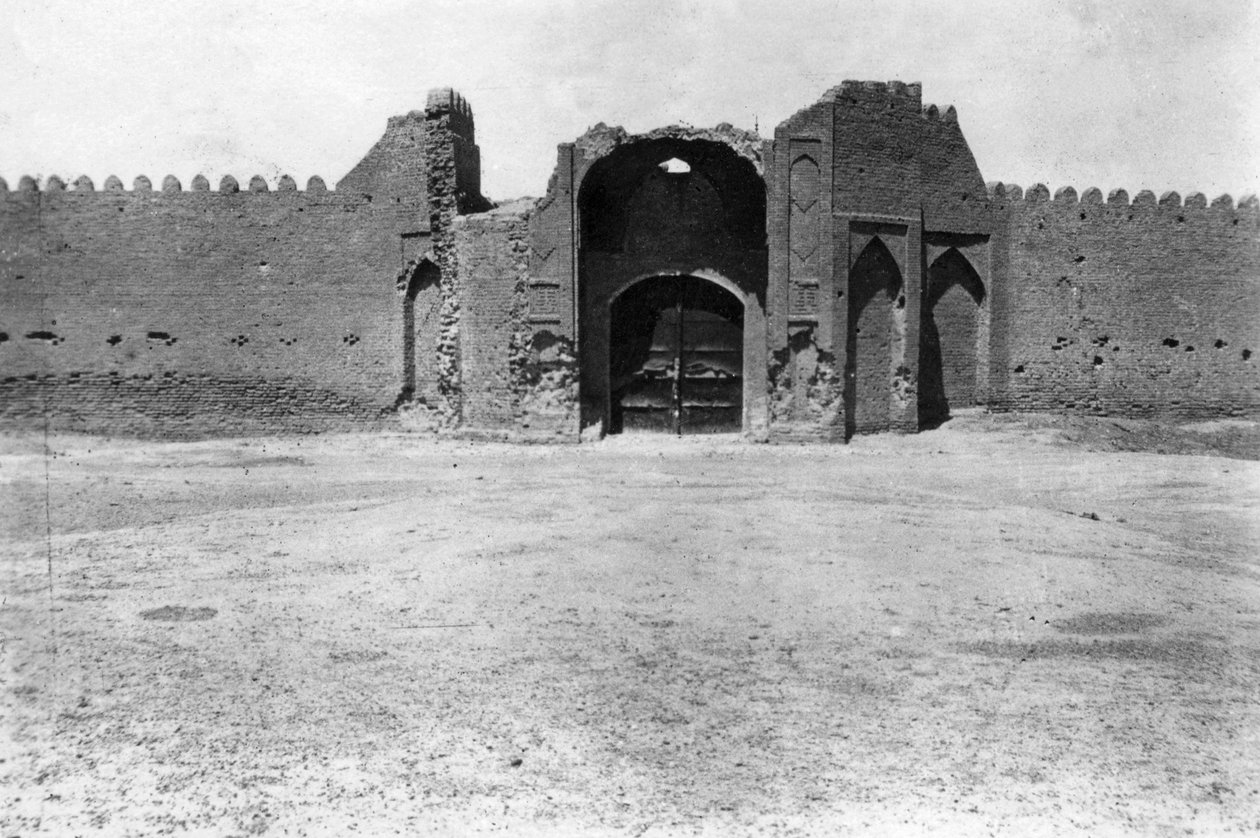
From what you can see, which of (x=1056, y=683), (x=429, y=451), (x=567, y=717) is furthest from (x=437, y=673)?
(x=429, y=451)

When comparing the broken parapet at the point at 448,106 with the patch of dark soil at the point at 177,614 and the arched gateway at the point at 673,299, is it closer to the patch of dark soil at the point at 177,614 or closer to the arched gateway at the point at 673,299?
the arched gateway at the point at 673,299

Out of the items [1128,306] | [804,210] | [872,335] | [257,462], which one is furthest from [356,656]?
[1128,306]

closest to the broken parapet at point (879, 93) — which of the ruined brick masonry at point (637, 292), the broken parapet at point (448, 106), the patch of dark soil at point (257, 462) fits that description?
the ruined brick masonry at point (637, 292)

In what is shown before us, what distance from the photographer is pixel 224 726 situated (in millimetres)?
4406

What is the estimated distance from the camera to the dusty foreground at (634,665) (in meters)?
3.77

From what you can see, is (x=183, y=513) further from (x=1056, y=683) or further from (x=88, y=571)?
(x=1056, y=683)

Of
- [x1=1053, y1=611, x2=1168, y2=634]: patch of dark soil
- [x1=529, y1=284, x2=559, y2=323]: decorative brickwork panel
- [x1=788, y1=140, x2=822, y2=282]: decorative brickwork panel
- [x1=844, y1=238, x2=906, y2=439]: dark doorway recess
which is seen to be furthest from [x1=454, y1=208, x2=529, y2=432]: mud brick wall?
[x1=1053, y1=611, x2=1168, y2=634]: patch of dark soil

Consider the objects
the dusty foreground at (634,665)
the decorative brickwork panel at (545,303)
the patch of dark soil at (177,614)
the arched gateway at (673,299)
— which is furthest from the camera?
the arched gateway at (673,299)

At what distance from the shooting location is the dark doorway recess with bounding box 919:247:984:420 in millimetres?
15953

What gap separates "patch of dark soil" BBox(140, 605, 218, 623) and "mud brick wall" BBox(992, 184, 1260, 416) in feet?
47.2

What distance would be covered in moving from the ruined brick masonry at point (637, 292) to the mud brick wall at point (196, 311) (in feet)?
0.14

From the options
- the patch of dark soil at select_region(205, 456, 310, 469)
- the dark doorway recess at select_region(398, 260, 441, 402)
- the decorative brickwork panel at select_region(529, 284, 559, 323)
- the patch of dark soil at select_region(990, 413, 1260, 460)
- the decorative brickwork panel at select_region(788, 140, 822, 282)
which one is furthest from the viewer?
the dark doorway recess at select_region(398, 260, 441, 402)

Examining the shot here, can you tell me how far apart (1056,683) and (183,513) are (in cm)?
846

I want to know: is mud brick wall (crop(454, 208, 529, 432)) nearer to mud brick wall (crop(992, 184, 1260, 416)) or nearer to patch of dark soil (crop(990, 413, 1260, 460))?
patch of dark soil (crop(990, 413, 1260, 460))
